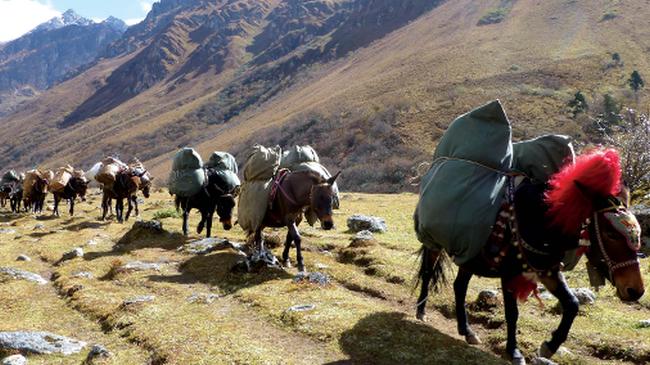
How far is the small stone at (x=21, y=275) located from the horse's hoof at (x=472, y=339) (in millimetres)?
12301

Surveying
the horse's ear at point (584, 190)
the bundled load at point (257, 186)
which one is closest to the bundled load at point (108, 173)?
the bundled load at point (257, 186)

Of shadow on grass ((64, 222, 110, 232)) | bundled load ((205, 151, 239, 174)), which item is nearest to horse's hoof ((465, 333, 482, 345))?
bundled load ((205, 151, 239, 174))

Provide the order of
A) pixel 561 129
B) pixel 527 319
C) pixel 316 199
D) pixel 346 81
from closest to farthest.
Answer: pixel 527 319 < pixel 316 199 < pixel 561 129 < pixel 346 81

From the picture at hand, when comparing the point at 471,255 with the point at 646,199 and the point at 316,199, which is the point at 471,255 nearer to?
the point at 316,199

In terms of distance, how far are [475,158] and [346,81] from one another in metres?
157

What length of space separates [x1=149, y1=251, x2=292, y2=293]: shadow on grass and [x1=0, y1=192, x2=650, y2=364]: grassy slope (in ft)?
0.13

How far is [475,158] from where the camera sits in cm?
841

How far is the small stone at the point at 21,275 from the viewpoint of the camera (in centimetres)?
1497

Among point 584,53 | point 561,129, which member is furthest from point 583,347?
point 584,53

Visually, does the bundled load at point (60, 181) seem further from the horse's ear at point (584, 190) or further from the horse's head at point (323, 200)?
the horse's ear at point (584, 190)

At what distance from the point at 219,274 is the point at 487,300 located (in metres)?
7.39

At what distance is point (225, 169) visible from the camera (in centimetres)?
2148

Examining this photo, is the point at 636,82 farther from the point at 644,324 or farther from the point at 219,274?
the point at 219,274

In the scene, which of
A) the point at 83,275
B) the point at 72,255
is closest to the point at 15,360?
the point at 83,275
